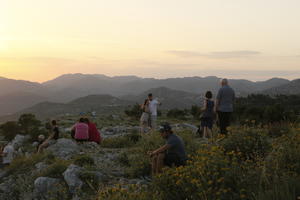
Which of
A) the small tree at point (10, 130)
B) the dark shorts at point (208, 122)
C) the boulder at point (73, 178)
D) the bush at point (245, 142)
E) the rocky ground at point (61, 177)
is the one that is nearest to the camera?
the bush at point (245, 142)

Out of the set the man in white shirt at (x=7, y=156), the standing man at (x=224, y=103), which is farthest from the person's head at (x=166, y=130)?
the man in white shirt at (x=7, y=156)

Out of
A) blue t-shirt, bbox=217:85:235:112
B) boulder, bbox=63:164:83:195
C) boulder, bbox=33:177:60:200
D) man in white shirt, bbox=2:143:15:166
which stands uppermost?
blue t-shirt, bbox=217:85:235:112

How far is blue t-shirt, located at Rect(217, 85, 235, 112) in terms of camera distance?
10156 mm

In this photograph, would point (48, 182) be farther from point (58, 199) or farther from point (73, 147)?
point (73, 147)

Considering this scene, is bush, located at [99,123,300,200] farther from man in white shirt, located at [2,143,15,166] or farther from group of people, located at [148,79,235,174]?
man in white shirt, located at [2,143,15,166]

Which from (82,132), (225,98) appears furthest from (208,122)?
(82,132)

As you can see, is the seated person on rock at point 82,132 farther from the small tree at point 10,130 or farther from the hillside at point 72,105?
the hillside at point 72,105

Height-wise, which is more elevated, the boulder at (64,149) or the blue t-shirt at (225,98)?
the blue t-shirt at (225,98)

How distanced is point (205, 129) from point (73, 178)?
5352mm

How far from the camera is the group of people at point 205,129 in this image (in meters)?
7.12

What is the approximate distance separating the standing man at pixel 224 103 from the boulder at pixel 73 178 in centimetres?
455

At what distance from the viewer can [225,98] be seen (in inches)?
402

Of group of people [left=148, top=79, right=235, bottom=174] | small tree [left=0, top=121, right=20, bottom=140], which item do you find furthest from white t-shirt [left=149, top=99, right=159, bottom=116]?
small tree [left=0, top=121, right=20, bottom=140]

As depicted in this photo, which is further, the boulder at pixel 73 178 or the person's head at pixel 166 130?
the boulder at pixel 73 178
